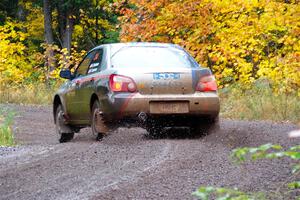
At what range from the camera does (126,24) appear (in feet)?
69.5

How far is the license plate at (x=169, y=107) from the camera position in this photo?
10.2 m

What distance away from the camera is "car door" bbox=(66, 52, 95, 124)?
38.6 ft

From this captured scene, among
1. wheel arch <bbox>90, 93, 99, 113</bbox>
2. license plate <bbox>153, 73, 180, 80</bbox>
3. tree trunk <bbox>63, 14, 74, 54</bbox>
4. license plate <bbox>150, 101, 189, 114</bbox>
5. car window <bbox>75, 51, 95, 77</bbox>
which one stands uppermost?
tree trunk <bbox>63, 14, 74, 54</bbox>

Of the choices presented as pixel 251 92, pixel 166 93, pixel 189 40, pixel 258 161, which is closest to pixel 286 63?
pixel 251 92

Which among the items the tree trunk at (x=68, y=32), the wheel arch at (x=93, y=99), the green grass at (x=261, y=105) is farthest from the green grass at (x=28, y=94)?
the wheel arch at (x=93, y=99)

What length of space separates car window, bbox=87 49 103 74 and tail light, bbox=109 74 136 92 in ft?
3.51

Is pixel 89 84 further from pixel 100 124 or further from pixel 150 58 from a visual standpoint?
pixel 150 58

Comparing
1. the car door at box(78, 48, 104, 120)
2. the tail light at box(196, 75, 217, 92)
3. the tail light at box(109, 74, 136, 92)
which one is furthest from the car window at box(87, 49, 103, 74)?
the tail light at box(196, 75, 217, 92)

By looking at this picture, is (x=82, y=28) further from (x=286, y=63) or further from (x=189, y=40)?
(x=286, y=63)

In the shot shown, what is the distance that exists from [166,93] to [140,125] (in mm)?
648

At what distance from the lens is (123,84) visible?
400 inches

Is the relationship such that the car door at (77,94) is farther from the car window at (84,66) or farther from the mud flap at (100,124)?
the mud flap at (100,124)

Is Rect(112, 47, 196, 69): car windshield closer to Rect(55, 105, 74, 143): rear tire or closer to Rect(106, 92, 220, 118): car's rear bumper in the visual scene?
Rect(106, 92, 220, 118): car's rear bumper

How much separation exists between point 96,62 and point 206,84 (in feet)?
6.66
